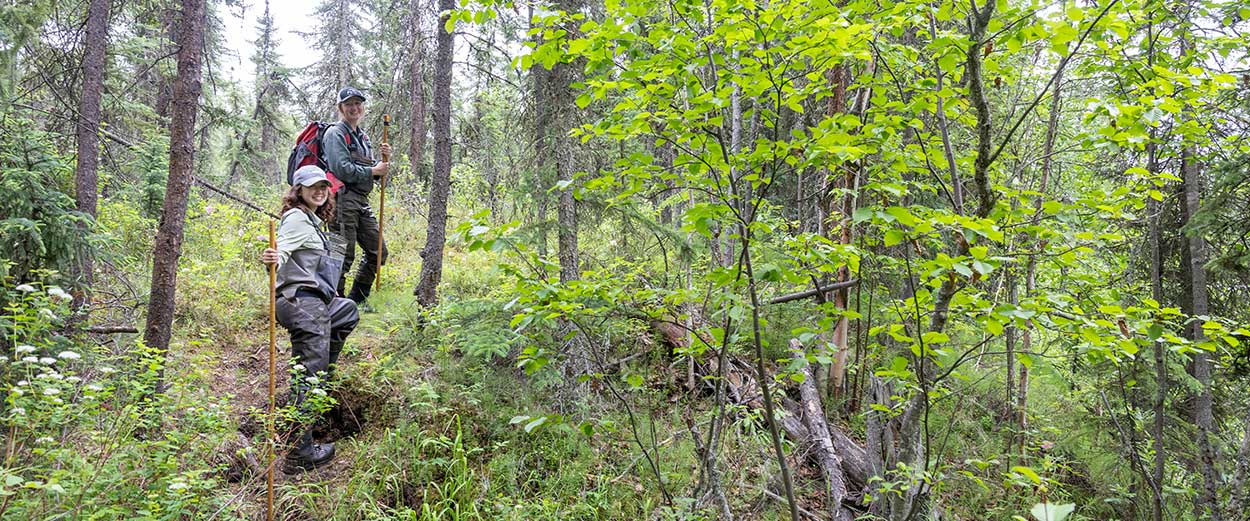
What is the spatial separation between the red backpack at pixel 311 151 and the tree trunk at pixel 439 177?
56.8 inches

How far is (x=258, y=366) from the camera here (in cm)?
641

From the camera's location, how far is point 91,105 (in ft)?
23.1

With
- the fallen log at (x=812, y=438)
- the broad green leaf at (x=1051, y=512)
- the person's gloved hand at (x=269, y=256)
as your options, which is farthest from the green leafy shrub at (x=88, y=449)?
the fallen log at (x=812, y=438)

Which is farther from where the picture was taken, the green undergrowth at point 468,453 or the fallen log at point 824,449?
the fallen log at point 824,449

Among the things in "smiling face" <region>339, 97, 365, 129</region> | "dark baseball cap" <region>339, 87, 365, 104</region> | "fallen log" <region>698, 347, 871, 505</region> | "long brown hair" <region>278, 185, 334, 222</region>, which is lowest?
"fallen log" <region>698, 347, 871, 505</region>

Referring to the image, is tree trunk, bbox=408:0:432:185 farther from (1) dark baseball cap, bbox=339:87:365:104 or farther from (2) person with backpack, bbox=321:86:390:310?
(1) dark baseball cap, bbox=339:87:365:104

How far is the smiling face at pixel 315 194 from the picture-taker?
4828 millimetres

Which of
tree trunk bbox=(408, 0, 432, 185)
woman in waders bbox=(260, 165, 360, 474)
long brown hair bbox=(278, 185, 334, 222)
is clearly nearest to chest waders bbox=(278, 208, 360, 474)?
woman in waders bbox=(260, 165, 360, 474)

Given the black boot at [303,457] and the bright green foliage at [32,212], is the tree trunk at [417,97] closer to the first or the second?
the bright green foliage at [32,212]

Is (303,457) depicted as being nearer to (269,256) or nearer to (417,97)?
(269,256)

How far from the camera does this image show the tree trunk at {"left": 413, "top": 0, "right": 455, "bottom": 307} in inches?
287

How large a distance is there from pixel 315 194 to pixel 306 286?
757mm

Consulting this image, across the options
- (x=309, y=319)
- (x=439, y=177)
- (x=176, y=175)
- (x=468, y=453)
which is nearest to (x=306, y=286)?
(x=309, y=319)

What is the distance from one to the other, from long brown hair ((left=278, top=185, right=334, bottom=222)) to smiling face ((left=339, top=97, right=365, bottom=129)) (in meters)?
1.21
